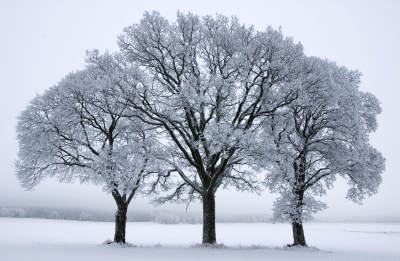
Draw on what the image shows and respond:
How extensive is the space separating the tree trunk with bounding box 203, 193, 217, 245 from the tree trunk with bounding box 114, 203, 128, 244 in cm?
640

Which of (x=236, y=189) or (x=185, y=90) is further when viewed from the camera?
(x=236, y=189)

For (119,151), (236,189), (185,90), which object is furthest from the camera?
(236,189)

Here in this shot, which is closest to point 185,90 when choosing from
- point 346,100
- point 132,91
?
Answer: point 132,91

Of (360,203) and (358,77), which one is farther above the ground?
(358,77)

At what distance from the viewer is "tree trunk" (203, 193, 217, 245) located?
23152mm

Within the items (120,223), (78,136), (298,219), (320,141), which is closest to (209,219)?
(298,219)

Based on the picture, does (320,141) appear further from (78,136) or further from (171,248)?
(78,136)

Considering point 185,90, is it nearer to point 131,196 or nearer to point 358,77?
point 131,196

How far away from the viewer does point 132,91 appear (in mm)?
21391

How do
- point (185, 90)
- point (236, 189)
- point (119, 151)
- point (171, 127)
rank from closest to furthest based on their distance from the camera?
1. point (185, 90)
2. point (119, 151)
3. point (171, 127)
4. point (236, 189)

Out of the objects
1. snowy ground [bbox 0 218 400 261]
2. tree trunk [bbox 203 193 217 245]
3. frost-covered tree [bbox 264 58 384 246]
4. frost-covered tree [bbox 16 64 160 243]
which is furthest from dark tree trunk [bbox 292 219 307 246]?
frost-covered tree [bbox 16 64 160 243]

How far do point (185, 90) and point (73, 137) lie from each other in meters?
10.7

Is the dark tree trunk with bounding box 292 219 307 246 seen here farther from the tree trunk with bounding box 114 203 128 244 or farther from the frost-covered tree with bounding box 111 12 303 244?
the tree trunk with bounding box 114 203 128 244

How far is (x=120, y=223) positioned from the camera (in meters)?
25.4
